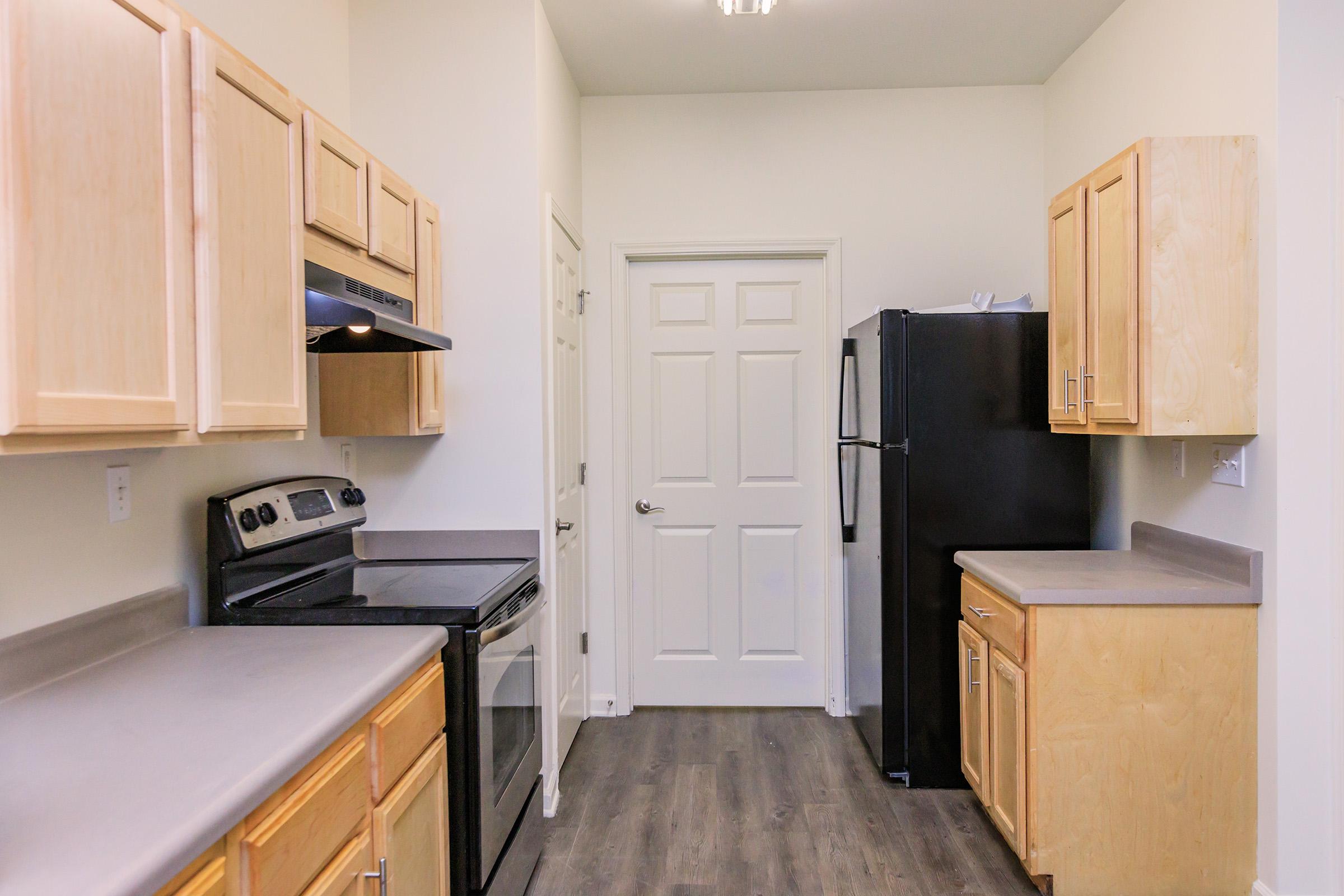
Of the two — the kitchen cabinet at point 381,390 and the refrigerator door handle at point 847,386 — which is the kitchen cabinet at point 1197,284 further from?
the kitchen cabinet at point 381,390

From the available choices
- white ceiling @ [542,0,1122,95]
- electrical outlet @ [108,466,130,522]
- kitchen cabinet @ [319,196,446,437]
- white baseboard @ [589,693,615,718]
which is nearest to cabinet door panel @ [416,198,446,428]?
kitchen cabinet @ [319,196,446,437]

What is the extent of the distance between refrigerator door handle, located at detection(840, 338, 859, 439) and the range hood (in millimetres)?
1722

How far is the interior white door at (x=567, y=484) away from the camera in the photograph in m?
2.71

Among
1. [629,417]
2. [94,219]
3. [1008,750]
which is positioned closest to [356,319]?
[94,219]

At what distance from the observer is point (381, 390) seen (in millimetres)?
2236

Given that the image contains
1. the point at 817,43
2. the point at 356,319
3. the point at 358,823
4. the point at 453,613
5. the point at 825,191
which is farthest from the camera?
the point at 825,191

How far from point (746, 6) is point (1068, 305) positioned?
4.62 ft

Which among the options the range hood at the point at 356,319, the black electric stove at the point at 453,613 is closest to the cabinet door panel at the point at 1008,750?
the black electric stove at the point at 453,613

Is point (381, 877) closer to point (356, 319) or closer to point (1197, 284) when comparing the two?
point (356, 319)

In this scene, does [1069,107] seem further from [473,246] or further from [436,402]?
[436,402]

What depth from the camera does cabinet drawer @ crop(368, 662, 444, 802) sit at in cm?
138

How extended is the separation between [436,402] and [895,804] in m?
2.04

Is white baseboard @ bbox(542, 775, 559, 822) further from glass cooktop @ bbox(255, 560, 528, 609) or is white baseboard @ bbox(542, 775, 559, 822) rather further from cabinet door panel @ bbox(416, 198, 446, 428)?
cabinet door panel @ bbox(416, 198, 446, 428)

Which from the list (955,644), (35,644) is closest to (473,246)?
(35,644)
